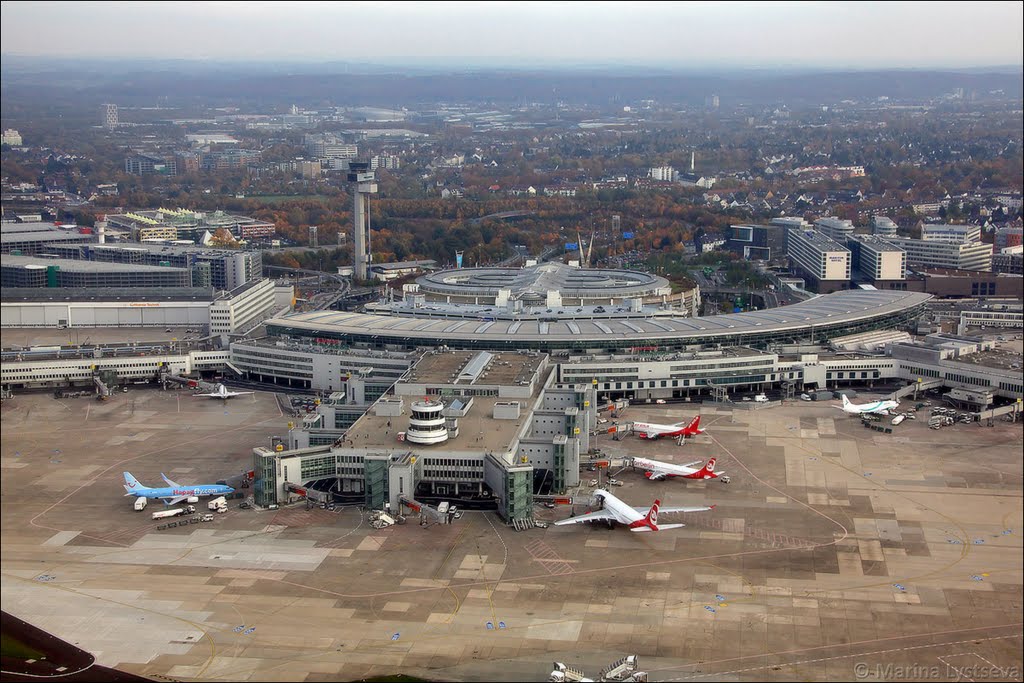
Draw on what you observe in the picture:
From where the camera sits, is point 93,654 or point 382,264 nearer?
point 93,654

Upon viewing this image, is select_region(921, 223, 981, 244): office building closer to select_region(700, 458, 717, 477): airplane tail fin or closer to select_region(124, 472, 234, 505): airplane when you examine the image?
select_region(700, 458, 717, 477): airplane tail fin

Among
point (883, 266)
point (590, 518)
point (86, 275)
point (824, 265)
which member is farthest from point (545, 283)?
point (590, 518)

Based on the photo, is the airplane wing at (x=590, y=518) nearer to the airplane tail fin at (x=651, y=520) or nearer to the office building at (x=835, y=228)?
the airplane tail fin at (x=651, y=520)

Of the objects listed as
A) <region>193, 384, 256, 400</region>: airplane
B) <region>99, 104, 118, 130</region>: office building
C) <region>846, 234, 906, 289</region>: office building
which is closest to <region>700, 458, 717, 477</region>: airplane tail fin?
<region>193, 384, 256, 400</region>: airplane

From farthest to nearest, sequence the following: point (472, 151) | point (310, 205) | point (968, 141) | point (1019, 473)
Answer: point (472, 151), point (968, 141), point (310, 205), point (1019, 473)

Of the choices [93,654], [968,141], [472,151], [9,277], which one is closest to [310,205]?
[9,277]

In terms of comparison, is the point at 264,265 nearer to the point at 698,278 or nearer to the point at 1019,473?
the point at 698,278

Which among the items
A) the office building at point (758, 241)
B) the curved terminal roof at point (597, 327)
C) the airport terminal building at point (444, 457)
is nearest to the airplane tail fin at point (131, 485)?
the airport terminal building at point (444, 457)
